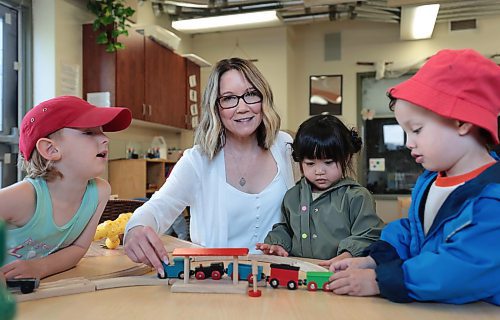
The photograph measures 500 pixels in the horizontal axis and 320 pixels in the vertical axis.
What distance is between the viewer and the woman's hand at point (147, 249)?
111cm

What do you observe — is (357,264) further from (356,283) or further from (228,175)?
(228,175)

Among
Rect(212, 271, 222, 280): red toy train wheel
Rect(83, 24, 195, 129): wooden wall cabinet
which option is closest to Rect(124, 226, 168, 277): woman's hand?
Rect(212, 271, 222, 280): red toy train wheel

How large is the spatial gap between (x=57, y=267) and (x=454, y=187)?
101 cm

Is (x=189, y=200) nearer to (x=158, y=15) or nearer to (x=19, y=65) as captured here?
(x=19, y=65)

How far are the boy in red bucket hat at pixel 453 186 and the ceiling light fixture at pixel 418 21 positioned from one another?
4640mm

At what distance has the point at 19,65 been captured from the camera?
367cm

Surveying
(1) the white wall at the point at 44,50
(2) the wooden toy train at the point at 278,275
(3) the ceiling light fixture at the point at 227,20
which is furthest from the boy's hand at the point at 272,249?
(3) the ceiling light fixture at the point at 227,20

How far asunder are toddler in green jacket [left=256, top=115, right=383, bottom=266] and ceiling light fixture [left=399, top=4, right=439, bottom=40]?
4.09 m

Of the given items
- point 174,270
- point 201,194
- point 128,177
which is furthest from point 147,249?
point 128,177

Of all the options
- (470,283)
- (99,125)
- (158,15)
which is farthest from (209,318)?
(158,15)

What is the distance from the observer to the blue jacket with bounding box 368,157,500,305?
0.80m

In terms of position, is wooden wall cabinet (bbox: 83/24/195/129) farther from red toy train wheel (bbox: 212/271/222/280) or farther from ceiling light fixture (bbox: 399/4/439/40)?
red toy train wheel (bbox: 212/271/222/280)

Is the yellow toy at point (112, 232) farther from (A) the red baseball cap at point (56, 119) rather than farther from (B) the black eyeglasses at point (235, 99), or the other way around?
(B) the black eyeglasses at point (235, 99)

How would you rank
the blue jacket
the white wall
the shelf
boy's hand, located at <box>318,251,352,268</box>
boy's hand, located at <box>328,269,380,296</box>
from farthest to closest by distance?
1. the shelf
2. the white wall
3. boy's hand, located at <box>318,251,352,268</box>
4. boy's hand, located at <box>328,269,380,296</box>
5. the blue jacket
